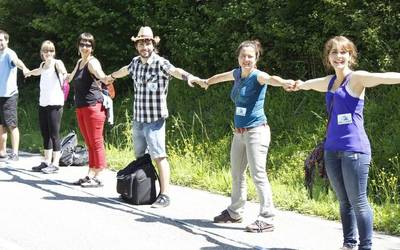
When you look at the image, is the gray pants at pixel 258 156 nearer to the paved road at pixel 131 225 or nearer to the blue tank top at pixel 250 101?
the blue tank top at pixel 250 101

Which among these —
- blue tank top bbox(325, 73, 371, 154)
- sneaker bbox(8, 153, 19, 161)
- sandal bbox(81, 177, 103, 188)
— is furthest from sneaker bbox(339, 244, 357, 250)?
sneaker bbox(8, 153, 19, 161)

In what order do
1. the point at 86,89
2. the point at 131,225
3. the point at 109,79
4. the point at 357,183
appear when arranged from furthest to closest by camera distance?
the point at 86,89, the point at 109,79, the point at 131,225, the point at 357,183

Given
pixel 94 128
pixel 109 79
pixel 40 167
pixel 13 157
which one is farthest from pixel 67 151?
pixel 109 79

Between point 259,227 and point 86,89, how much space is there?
10.6ft

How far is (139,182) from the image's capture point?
698 cm

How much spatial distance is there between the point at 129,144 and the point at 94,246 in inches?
221

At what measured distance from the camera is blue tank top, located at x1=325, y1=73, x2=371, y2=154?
4.65m

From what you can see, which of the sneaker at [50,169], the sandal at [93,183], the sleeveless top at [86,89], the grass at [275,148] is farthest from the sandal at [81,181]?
the grass at [275,148]

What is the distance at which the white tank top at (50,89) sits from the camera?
894cm

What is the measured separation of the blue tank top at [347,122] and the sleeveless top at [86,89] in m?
3.92

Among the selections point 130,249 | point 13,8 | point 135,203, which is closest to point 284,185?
point 135,203

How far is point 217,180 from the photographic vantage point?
824cm

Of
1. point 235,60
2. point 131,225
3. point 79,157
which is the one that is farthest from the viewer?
point 235,60

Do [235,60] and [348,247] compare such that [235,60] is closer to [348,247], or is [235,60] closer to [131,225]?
[131,225]
